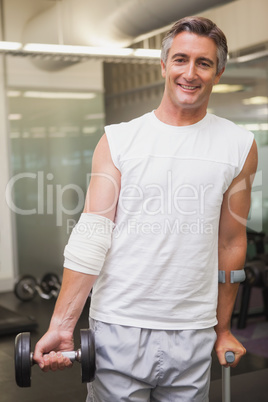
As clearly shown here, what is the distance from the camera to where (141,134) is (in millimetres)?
1312

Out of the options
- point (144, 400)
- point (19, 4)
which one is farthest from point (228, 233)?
point (19, 4)

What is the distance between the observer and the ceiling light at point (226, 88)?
4.08m

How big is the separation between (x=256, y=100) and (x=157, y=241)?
313 centimetres

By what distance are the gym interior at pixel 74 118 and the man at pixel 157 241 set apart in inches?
51.8

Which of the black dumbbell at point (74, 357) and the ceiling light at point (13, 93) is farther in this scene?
the ceiling light at point (13, 93)

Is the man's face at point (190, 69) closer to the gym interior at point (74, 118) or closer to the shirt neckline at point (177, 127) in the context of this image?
the shirt neckline at point (177, 127)

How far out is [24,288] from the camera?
4809mm

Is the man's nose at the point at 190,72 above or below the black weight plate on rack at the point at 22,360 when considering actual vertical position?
above

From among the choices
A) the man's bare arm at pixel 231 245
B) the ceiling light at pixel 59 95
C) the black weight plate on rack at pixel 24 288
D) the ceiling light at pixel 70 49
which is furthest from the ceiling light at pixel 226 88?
the man's bare arm at pixel 231 245

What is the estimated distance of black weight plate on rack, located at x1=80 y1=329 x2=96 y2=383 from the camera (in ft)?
4.00

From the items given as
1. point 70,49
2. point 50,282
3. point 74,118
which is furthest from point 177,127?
point 74,118

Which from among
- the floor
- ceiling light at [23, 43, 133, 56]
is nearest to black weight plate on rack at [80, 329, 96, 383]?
the floor

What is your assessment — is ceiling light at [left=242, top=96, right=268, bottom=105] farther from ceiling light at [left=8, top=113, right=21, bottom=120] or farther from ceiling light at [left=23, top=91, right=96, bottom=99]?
ceiling light at [left=8, top=113, right=21, bottom=120]

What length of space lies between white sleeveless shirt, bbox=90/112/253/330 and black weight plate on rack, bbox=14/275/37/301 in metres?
3.60
